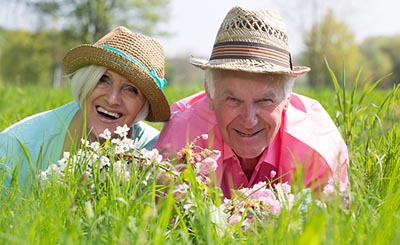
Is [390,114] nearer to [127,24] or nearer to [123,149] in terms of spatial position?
[123,149]

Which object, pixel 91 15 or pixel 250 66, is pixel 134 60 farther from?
pixel 91 15

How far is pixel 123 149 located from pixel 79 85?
4.10 feet

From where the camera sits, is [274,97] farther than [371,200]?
Yes

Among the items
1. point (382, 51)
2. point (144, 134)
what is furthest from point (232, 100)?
point (382, 51)

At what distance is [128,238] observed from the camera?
1.85 m

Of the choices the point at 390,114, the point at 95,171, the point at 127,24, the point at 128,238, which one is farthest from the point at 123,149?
the point at 127,24

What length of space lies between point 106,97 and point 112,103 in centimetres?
9

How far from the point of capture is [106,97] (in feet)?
12.3

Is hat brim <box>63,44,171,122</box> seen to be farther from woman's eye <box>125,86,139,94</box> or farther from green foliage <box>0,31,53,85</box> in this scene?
green foliage <box>0,31,53,85</box>

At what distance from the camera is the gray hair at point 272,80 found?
11.2 ft

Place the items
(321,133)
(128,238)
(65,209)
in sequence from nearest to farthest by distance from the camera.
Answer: (128,238) → (65,209) → (321,133)

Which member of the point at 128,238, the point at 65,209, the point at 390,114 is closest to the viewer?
the point at 128,238

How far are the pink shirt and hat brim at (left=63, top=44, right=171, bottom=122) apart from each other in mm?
120

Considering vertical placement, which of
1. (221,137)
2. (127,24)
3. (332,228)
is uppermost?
(332,228)
